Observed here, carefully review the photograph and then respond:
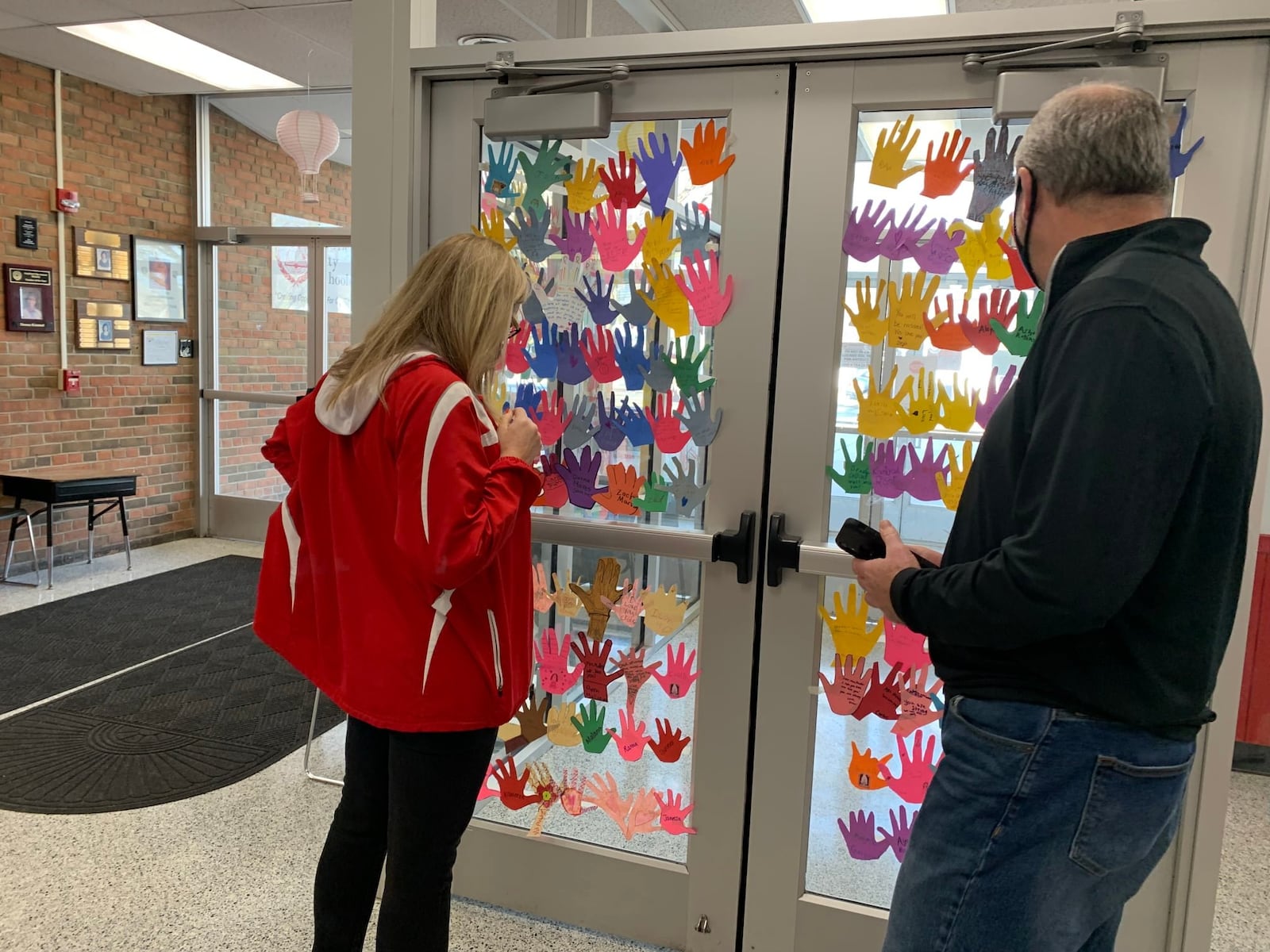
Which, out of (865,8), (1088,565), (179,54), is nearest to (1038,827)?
(1088,565)

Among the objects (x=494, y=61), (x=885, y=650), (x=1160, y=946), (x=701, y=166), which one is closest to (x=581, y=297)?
(x=701, y=166)

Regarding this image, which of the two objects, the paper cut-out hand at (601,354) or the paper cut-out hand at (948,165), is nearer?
the paper cut-out hand at (948,165)

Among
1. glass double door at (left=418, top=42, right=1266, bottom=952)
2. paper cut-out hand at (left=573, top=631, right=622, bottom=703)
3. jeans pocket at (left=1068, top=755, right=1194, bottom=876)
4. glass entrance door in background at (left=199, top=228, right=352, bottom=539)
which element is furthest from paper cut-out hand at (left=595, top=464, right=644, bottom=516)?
glass entrance door in background at (left=199, top=228, right=352, bottom=539)

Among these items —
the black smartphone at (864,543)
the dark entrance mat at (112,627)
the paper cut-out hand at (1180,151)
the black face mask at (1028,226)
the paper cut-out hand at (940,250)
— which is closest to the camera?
the black face mask at (1028,226)

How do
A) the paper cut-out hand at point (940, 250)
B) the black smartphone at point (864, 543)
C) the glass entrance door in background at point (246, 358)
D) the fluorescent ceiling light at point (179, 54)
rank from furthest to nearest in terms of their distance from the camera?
the glass entrance door in background at point (246, 358), the fluorescent ceiling light at point (179, 54), the paper cut-out hand at point (940, 250), the black smartphone at point (864, 543)

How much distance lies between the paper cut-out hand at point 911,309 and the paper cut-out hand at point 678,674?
0.76m

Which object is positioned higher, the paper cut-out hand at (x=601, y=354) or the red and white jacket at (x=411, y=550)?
the paper cut-out hand at (x=601, y=354)

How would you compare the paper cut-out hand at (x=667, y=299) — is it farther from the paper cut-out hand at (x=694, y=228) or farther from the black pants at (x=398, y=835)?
the black pants at (x=398, y=835)

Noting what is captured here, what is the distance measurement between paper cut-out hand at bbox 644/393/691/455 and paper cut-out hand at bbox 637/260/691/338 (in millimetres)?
139

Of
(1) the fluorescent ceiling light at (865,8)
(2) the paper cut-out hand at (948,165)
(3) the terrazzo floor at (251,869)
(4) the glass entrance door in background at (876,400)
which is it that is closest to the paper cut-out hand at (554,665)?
(3) the terrazzo floor at (251,869)

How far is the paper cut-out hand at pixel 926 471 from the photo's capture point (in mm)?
1700

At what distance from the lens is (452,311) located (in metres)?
1.44

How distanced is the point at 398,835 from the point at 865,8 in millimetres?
3935

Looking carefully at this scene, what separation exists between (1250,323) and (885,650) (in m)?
0.86
